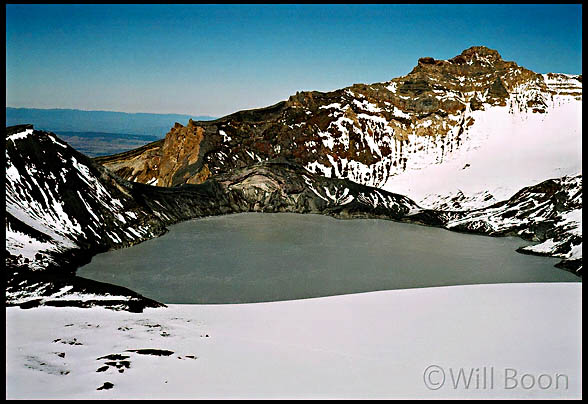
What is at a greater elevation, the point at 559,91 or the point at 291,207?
the point at 559,91

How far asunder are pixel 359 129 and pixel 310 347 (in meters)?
30.9

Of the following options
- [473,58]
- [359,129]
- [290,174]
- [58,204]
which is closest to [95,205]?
[58,204]

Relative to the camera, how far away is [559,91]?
135 feet

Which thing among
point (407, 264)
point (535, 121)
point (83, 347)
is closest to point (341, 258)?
point (407, 264)

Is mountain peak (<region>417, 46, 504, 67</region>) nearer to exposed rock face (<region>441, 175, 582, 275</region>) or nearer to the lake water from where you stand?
exposed rock face (<region>441, 175, 582, 275</region>)

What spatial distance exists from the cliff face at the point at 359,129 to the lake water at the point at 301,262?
828cm

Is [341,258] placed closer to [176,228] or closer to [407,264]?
[407,264]

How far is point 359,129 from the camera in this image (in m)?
38.4

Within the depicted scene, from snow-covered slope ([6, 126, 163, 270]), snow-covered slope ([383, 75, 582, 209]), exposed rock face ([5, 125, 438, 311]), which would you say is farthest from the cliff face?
snow-covered slope ([6, 126, 163, 270])

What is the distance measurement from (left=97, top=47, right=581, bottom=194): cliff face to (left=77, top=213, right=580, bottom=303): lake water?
8275 mm

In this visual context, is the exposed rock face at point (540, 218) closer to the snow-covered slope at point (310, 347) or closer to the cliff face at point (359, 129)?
the cliff face at point (359, 129)

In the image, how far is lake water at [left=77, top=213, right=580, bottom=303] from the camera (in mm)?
16891

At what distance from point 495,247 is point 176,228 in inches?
586

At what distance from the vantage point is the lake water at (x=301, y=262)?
1689 centimetres
